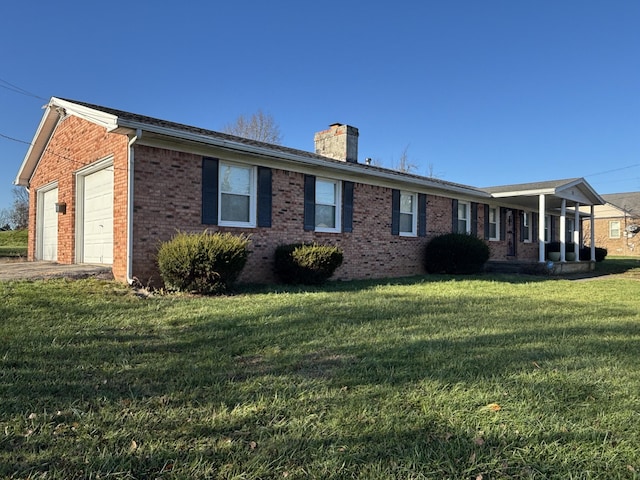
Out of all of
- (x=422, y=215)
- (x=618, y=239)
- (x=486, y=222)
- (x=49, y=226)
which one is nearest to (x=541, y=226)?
(x=486, y=222)

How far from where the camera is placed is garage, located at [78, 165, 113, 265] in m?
9.68

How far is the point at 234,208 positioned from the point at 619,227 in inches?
1395

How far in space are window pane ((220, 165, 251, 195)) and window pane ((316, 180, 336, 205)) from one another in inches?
82.0

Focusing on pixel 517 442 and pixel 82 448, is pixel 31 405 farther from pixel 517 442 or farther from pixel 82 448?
pixel 517 442

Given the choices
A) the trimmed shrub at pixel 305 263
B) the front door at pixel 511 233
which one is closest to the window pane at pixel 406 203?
the trimmed shrub at pixel 305 263

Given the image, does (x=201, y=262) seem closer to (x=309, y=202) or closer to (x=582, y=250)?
(x=309, y=202)

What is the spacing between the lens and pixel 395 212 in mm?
13164

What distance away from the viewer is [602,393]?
3.40 metres

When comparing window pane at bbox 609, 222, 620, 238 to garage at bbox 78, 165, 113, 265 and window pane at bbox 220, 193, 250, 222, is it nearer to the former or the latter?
window pane at bbox 220, 193, 250, 222

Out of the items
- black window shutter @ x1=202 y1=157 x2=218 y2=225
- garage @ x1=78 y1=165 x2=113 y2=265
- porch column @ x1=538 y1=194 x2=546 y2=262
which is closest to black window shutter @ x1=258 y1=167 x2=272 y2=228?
black window shutter @ x1=202 y1=157 x2=218 y2=225

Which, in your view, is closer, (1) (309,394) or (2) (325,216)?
(1) (309,394)

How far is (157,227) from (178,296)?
163 centimetres

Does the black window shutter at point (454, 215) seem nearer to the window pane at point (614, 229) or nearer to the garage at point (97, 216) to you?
the garage at point (97, 216)

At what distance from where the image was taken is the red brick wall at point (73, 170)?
27.8 ft
